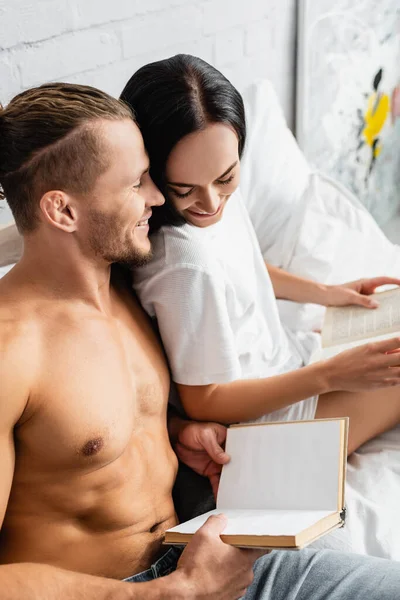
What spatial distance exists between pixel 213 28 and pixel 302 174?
45 centimetres

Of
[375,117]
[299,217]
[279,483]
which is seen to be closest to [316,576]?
[279,483]

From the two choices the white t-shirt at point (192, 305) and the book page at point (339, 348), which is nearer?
the white t-shirt at point (192, 305)

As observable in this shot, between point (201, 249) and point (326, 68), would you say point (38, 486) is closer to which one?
point (201, 249)

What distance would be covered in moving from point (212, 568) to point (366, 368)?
45 centimetres

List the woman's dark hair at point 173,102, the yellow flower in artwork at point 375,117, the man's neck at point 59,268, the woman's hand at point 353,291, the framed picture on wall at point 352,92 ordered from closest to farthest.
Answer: the man's neck at point 59,268 → the woman's dark hair at point 173,102 → the woman's hand at point 353,291 → the framed picture on wall at point 352,92 → the yellow flower in artwork at point 375,117

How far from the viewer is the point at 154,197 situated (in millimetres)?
1148

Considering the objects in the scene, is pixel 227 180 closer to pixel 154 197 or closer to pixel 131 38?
pixel 154 197

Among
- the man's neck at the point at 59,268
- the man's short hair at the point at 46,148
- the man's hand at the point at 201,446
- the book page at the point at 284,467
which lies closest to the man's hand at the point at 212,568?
the book page at the point at 284,467

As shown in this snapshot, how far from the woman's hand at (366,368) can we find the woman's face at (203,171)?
13.2 inches

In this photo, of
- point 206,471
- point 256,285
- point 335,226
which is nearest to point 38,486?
point 206,471

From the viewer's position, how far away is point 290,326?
1703 millimetres

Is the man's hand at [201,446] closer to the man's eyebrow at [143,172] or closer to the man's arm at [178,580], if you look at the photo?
the man's arm at [178,580]

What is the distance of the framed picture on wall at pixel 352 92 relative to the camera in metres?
2.44

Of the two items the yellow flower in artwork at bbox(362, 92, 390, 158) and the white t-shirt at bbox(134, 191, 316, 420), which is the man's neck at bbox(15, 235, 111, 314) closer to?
the white t-shirt at bbox(134, 191, 316, 420)
